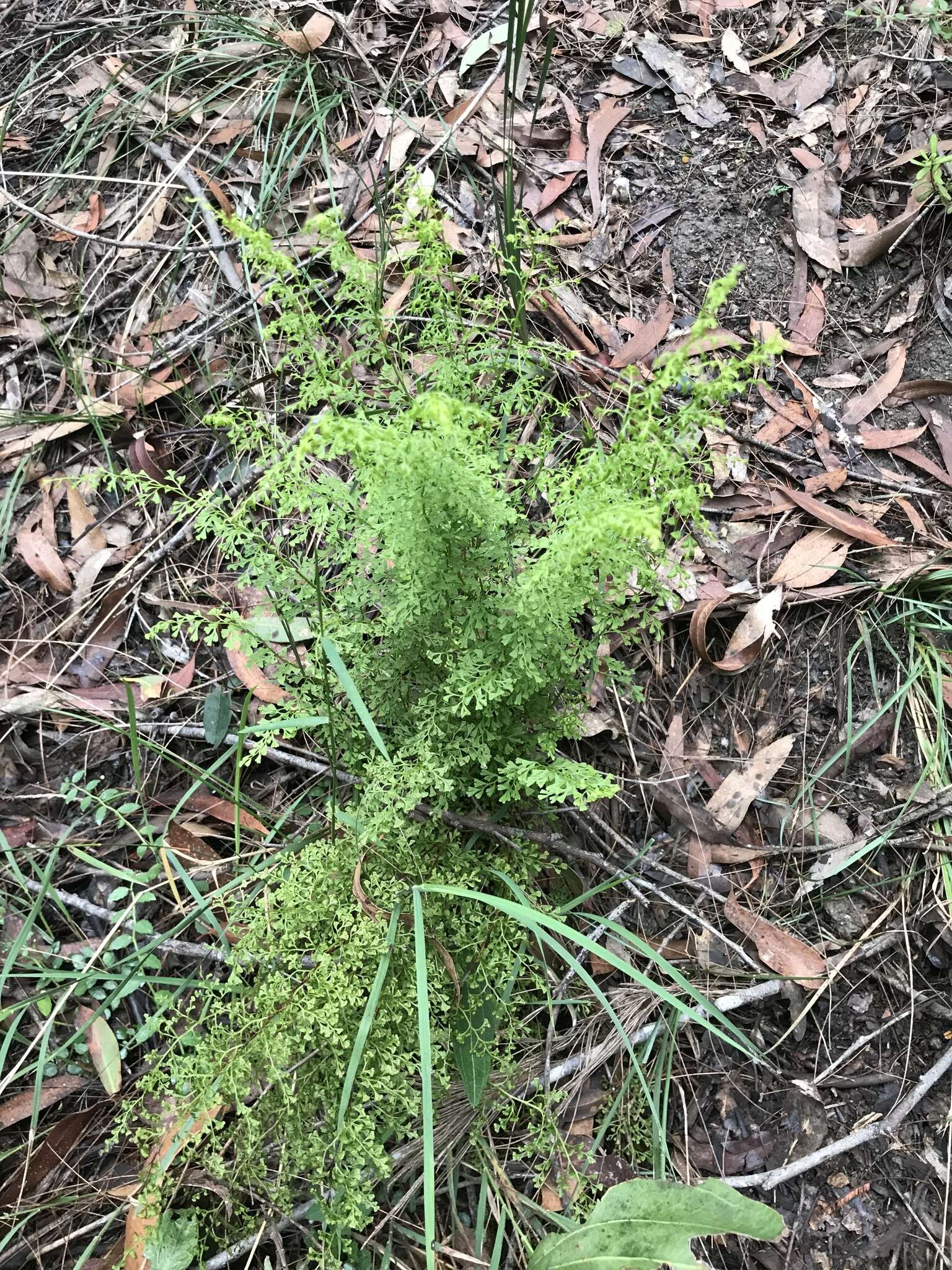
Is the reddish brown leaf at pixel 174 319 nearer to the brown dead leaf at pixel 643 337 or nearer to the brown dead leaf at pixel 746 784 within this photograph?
the brown dead leaf at pixel 643 337

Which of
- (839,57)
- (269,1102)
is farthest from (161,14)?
(269,1102)

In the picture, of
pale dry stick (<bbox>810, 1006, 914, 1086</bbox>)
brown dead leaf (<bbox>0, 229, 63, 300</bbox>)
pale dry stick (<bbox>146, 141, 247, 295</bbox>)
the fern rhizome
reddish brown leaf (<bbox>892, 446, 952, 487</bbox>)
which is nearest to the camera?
the fern rhizome

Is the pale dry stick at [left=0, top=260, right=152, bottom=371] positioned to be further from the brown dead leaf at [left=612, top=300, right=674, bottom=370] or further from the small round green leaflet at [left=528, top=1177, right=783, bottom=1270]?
the small round green leaflet at [left=528, top=1177, right=783, bottom=1270]

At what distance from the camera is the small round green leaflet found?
139 centimetres

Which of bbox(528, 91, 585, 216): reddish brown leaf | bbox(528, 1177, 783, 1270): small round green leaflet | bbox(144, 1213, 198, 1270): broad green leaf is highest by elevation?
bbox(528, 91, 585, 216): reddish brown leaf

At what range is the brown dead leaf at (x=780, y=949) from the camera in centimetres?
184

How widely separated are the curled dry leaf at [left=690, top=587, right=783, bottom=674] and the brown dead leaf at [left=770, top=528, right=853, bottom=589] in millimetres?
69

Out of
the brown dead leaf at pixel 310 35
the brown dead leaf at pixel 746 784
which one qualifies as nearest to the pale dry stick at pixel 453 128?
the brown dead leaf at pixel 310 35

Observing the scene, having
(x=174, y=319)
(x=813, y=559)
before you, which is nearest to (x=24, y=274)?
(x=174, y=319)

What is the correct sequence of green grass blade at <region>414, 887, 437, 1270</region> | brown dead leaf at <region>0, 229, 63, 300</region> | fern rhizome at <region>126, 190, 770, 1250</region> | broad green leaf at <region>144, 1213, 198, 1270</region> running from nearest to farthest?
1. green grass blade at <region>414, 887, 437, 1270</region>
2. fern rhizome at <region>126, 190, 770, 1250</region>
3. broad green leaf at <region>144, 1213, 198, 1270</region>
4. brown dead leaf at <region>0, 229, 63, 300</region>

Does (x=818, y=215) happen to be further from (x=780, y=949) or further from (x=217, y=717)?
(x=217, y=717)

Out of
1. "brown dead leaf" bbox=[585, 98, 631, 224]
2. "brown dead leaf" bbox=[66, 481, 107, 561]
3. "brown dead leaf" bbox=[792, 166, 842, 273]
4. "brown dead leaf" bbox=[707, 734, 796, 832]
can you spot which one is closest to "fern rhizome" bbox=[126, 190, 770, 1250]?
"brown dead leaf" bbox=[707, 734, 796, 832]

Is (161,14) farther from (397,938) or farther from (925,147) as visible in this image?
(397,938)

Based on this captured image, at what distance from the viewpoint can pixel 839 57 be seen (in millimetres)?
2615
